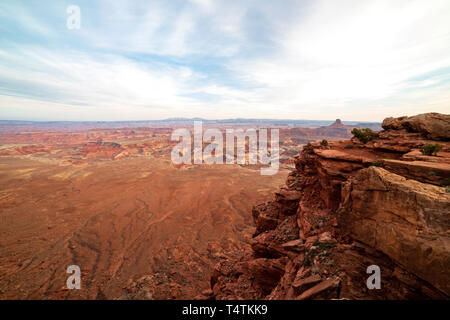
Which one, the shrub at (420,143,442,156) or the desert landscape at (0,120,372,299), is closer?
the shrub at (420,143,442,156)

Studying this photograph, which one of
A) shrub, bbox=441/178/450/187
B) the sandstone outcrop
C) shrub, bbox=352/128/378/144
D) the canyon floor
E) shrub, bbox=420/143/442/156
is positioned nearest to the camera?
the sandstone outcrop

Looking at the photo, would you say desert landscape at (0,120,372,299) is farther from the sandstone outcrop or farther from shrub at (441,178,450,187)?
shrub at (441,178,450,187)

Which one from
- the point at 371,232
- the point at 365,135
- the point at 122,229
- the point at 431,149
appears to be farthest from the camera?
the point at 122,229

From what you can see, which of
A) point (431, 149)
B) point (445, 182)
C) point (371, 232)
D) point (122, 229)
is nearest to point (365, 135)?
point (431, 149)

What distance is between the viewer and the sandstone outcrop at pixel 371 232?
4004 mm

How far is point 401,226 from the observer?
4402 millimetres

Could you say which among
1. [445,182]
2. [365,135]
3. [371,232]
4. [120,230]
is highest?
[365,135]

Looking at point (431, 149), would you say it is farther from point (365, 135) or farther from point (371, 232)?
point (371, 232)

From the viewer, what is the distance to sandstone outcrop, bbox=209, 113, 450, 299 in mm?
4004

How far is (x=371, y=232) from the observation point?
5.09m

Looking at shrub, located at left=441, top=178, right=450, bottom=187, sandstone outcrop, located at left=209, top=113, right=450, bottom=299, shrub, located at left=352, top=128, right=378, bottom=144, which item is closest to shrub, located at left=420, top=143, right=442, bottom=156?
sandstone outcrop, located at left=209, top=113, right=450, bottom=299

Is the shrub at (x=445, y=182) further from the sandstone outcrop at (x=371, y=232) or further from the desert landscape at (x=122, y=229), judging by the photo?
the desert landscape at (x=122, y=229)
